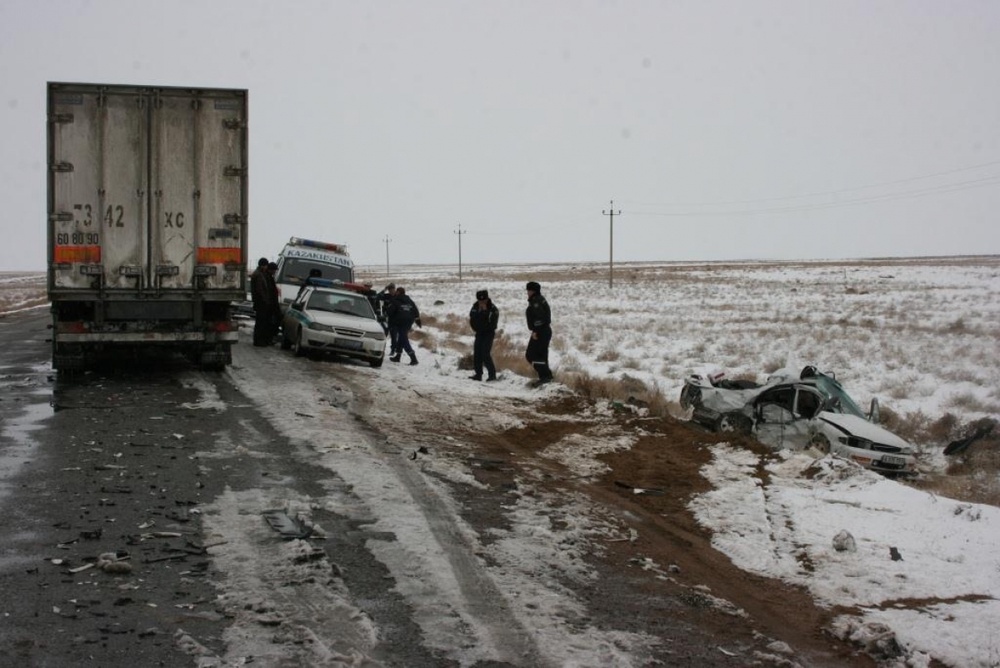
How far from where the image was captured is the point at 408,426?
37.1 ft

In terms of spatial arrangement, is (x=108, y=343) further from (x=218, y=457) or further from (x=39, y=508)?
(x=39, y=508)

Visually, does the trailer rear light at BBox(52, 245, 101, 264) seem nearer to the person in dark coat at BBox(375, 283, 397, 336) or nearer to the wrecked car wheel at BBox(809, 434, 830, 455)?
the person in dark coat at BBox(375, 283, 397, 336)

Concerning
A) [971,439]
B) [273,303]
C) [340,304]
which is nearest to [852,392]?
[971,439]

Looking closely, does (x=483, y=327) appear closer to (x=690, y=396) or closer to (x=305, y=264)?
(x=690, y=396)

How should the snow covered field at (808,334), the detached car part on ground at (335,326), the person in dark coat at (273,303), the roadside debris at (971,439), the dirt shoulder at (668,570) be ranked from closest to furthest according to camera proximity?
the dirt shoulder at (668,570)
the roadside debris at (971,439)
the detached car part on ground at (335,326)
the person in dark coat at (273,303)
the snow covered field at (808,334)

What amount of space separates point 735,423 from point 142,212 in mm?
9046

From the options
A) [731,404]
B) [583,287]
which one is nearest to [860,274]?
[583,287]

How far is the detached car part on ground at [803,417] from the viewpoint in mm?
11609

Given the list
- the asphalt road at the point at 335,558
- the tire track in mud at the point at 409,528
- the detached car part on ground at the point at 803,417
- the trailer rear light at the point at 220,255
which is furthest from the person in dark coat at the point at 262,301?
the detached car part on ground at the point at 803,417

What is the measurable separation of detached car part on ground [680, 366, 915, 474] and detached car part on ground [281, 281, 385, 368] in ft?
21.9

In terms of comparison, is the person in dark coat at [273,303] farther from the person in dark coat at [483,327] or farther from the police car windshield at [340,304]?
the person in dark coat at [483,327]

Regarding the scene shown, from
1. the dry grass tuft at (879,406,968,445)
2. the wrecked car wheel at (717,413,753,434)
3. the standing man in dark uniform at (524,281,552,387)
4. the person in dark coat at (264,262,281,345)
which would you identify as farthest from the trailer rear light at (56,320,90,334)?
the dry grass tuft at (879,406,968,445)

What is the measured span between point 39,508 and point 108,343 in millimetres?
7233

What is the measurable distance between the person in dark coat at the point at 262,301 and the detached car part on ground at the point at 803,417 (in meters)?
9.38
